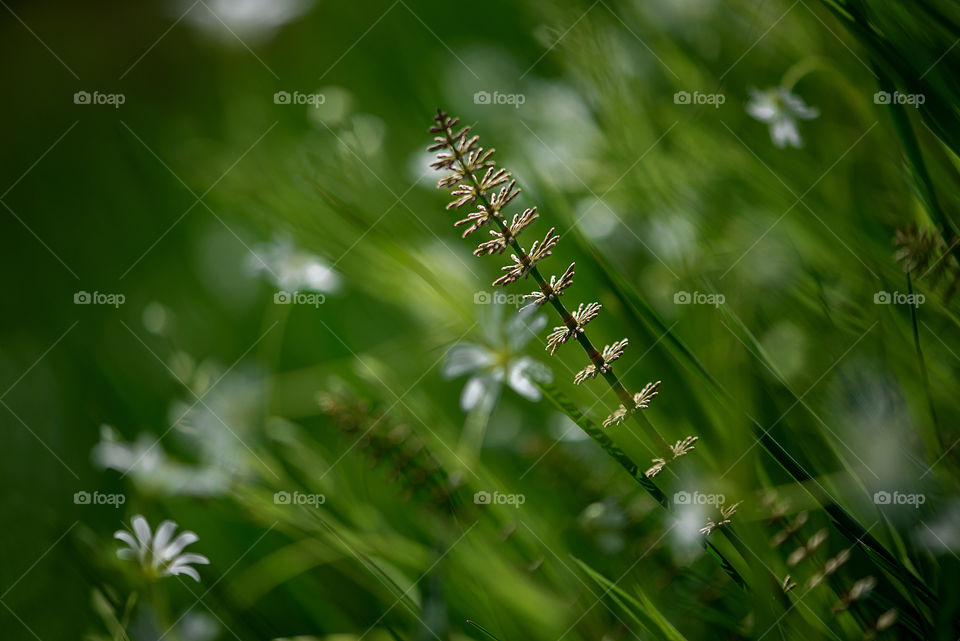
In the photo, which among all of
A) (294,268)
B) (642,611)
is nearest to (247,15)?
(294,268)

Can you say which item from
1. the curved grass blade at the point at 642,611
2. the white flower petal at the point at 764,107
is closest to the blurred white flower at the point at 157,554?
the curved grass blade at the point at 642,611

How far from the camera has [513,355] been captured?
3.10 feet

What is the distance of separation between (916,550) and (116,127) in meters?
2.06

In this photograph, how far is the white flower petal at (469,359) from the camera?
0.95 meters

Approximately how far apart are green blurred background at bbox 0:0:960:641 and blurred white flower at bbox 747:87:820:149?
6cm

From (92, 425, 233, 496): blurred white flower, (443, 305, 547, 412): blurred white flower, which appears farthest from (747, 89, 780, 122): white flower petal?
(92, 425, 233, 496): blurred white flower

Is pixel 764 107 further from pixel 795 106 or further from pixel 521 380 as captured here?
pixel 521 380

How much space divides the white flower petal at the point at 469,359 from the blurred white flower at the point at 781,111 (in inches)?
21.2

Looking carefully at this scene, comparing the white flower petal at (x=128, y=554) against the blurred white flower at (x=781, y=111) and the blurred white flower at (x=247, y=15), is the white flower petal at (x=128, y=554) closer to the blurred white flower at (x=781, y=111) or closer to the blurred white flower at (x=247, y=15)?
the blurred white flower at (x=781, y=111)

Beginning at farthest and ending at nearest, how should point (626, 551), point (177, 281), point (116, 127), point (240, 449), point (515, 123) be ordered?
1. point (116, 127)
2. point (177, 281)
3. point (515, 123)
4. point (240, 449)
5. point (626, 551)

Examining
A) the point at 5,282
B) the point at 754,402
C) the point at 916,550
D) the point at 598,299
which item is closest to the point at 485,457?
the point at 598,299

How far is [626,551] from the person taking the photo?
0.95 meters

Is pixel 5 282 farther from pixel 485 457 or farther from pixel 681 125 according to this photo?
pixel 681 125

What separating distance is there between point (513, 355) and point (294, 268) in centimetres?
52
